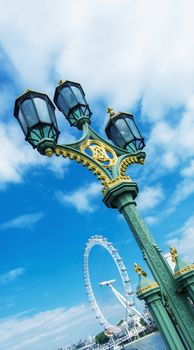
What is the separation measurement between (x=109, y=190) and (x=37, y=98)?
1885 mm

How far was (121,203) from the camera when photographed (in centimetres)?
427

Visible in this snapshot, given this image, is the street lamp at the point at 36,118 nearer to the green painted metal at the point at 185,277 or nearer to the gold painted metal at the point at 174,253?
the gold painted metal at the point at 174,253

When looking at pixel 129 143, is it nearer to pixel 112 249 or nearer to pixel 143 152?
pixel 143 152

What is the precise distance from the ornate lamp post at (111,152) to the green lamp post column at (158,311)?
3 cm

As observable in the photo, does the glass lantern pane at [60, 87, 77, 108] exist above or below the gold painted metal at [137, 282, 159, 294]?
above

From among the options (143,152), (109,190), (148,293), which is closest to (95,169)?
(109,190)

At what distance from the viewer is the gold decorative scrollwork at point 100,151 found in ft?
15.6

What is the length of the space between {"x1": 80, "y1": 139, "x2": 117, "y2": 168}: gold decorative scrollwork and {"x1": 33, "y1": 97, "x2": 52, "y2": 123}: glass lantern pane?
26.9 inches

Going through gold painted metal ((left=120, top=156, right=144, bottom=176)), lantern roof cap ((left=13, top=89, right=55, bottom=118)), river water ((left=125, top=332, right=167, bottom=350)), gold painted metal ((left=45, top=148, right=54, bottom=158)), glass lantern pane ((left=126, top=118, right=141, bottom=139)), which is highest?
lantern roof cap ((left=13, top=89, right=55, bottom=118))

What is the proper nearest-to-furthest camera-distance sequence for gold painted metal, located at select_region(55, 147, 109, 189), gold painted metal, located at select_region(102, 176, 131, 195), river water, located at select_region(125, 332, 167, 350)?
gold painted metal, located at select_region(102, 176, 131, 195)
gold painted metal, located at select_region(55, 147, 109, 189)
river water, located at select_region(125, 332, 167, 350)

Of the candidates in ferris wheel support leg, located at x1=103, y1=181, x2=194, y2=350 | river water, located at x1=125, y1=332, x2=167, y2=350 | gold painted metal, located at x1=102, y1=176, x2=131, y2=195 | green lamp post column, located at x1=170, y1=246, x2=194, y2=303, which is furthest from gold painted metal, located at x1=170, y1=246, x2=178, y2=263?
river water, located at x1=125, y1=332, x2=167, y2=350

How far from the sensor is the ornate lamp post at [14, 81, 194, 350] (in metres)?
3.54

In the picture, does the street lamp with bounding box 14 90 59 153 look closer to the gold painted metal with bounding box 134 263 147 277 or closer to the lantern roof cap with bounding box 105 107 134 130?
the lantern roof cap with bounding box 105 107 134 130

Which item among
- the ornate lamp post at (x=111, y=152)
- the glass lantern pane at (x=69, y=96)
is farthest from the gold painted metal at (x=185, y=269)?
the glass lantern pane at (x=69, y=96)
